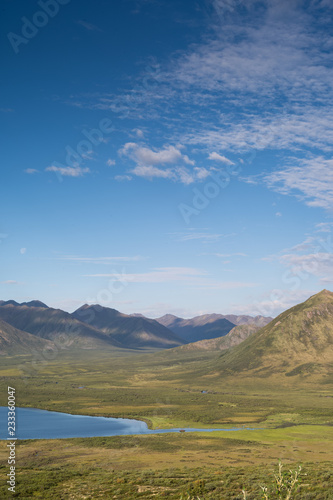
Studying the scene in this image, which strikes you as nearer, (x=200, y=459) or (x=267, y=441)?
(x=200, y=459)

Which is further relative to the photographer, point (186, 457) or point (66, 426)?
point (66, 426)

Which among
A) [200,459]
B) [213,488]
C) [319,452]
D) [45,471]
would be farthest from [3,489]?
[319,452]

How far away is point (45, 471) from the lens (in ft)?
249

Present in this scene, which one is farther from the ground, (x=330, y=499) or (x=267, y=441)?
(x=330, y=499)

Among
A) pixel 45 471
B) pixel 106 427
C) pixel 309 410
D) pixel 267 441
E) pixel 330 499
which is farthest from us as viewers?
pixel 309 410

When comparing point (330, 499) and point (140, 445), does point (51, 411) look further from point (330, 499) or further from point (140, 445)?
point (330, 499)

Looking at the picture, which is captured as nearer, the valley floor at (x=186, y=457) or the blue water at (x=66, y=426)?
the valley floor at (x=186, y=457)

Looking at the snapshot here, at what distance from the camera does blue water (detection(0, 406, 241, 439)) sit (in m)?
121

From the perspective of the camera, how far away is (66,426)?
135500mm

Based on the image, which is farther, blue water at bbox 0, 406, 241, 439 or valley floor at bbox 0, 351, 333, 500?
blue water at bbox 0, 406, 241, 439

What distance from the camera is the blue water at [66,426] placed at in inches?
4781

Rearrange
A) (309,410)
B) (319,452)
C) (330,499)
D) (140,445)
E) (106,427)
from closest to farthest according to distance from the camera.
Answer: (330,499), (319,452), (140,445), (106,427), (309,410)

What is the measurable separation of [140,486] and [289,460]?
37331 millimetres

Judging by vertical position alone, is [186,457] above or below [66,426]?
above
